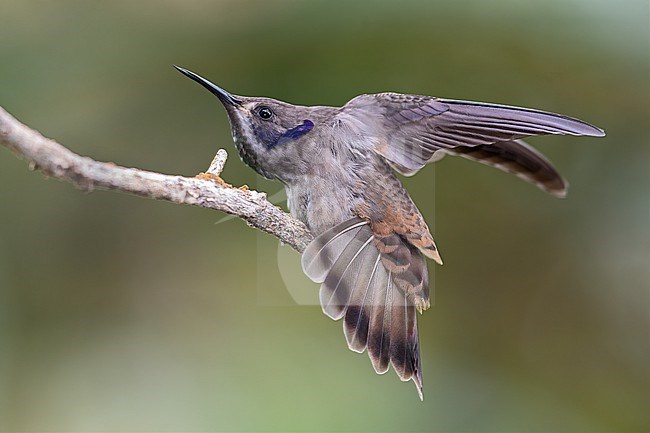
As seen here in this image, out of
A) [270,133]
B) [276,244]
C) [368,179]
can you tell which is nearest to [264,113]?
[270,133]

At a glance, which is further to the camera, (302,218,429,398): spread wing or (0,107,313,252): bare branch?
(302,218,429,398): spread wing

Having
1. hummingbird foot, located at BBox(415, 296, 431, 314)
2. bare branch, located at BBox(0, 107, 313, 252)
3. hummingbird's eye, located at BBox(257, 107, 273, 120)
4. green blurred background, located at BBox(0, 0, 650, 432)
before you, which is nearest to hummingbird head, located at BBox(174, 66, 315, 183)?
hummingbird's eye, located at BBox(257, 107, 273, 120)

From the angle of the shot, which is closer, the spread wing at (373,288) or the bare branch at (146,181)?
the bare branch at (146,181)

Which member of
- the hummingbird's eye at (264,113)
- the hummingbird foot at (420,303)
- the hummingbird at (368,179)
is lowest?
the hummingbird foot at (420,303)

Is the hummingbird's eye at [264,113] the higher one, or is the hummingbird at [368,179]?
the hummingbird's eye at [264,113]

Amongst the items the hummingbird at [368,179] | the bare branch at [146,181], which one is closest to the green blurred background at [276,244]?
the hummingbird at [368,179]

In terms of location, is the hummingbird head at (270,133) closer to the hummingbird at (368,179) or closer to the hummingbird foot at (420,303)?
the hummingbird at (368,179)

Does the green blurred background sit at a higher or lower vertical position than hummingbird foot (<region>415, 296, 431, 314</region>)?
higher

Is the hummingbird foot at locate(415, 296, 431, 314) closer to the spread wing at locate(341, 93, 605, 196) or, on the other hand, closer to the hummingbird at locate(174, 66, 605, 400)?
the hummingbird at locate(174, 66, 605, 400)
